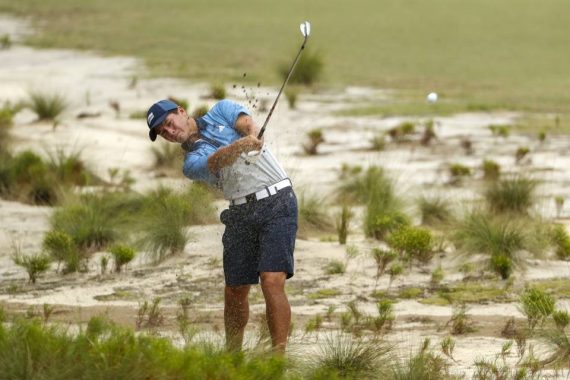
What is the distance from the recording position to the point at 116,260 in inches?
414

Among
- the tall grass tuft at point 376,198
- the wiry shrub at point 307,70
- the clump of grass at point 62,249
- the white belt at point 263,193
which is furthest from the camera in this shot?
the wiry shrub at point 307,70

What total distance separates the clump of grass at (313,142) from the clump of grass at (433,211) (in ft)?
13.6

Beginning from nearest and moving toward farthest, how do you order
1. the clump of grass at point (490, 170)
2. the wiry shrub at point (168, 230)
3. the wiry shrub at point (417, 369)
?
1. the wiry shrub at point (417, 369)
2. the wiry shrub at point (168, 230)
3. the clump of grass at point (490, 170)

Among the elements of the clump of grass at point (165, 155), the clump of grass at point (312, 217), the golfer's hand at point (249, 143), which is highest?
the clump of grass at point (165, 155)

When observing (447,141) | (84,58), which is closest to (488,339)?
(447,141)

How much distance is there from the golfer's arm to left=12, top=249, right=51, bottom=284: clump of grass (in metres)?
3.28

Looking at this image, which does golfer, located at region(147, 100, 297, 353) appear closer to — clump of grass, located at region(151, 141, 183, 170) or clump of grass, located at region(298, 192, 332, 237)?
clump of grass, located at region(298, 192, 332, 237)

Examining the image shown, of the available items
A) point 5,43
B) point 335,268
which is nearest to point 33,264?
point 335,268

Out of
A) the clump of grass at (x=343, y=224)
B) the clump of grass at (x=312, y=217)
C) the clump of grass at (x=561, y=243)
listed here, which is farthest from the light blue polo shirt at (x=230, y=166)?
the clump of grass at (x=312, y=217)

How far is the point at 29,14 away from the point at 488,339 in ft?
99.1

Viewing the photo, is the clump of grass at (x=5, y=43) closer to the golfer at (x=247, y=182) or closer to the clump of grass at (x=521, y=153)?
the clump of grass at (x=521, y=153)

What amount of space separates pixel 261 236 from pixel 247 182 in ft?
0.92

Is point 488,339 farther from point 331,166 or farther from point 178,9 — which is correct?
point 178,9

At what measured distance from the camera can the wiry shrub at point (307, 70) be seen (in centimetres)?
2339
